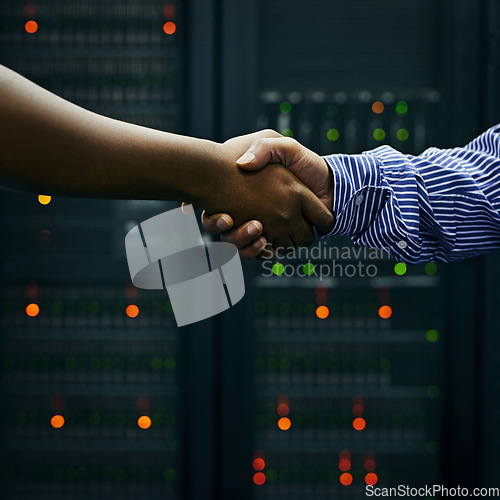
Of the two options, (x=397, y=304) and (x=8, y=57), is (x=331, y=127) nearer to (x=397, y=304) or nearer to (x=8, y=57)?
(x=397, y=304)

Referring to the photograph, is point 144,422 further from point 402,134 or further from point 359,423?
point 402,134

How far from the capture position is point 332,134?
1.62m

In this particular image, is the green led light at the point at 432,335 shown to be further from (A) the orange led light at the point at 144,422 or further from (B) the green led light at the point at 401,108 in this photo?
(A) the orange led light at the point at 144,422

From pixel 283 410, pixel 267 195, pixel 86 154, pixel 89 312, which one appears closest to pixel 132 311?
pixel 89 312

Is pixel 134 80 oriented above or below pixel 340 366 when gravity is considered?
above

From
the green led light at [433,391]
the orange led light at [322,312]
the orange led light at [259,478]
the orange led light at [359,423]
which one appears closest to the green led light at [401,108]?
the orange led light at [322,312]

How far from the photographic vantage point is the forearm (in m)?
0.78

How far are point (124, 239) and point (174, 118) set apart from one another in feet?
1.52

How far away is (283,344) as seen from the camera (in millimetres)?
1654

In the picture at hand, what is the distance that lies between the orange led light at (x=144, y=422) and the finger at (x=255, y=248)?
80 centimetres

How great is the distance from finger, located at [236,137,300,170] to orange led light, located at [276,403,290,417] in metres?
0.89

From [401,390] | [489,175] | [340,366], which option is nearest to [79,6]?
[489,175]

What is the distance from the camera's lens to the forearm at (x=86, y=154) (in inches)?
30.7

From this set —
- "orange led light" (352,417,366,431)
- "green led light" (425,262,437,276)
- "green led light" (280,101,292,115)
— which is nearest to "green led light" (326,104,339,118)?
"green led light" (280,101,292,115)
